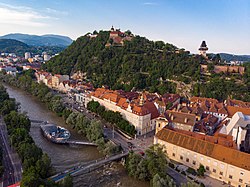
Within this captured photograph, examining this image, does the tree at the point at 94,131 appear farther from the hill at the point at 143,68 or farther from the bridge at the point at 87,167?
the hill at the point at 143,68

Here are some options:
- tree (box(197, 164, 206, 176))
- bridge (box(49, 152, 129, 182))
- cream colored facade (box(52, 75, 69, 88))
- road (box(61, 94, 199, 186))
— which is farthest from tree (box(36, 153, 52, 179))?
cream colored facade (box(52, 75, 69, 88))

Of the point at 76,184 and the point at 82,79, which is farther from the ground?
the point at 82,79

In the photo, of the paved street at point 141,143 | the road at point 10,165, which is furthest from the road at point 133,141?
the road at point 10,165

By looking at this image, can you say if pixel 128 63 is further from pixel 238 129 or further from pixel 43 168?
pixel 43 168

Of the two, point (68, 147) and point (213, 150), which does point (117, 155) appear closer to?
point (68, 147)

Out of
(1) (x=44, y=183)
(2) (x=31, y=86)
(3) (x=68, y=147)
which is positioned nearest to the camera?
(1) (x=44, y=183)

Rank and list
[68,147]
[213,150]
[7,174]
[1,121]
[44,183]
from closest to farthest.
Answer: [44,183] → [7,174] → [213,150] → [68,147] → [1,121]

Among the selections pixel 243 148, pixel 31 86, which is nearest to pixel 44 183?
pixel 243 148
